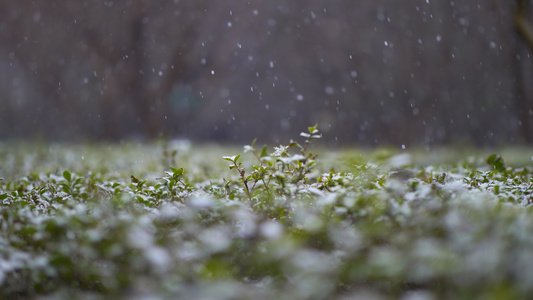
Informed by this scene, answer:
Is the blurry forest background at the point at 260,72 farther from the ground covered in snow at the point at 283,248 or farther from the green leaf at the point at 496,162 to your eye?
the ground covered in snow at the point at 283,248

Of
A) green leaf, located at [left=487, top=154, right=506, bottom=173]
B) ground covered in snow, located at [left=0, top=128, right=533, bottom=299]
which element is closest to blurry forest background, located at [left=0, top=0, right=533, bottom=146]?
green leaf, located at [left=487, top=154, right=506, bottom=173]

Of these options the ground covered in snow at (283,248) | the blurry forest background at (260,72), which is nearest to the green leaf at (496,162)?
the ground covered in snow at (283,248)

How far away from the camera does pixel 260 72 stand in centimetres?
1123

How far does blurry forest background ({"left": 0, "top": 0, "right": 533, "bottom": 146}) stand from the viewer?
1046cm

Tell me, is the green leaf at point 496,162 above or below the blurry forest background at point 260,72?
below

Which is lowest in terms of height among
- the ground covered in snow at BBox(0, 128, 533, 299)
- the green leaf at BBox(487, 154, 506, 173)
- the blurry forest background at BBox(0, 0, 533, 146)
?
the ground covered in snow at BBox(0, 128, 533, 299)

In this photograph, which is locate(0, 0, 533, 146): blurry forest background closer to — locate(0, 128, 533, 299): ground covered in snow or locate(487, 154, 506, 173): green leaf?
locate(487, 154, 506, 173): green leaf

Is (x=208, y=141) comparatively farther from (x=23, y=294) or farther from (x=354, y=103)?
(x=23, y=294)

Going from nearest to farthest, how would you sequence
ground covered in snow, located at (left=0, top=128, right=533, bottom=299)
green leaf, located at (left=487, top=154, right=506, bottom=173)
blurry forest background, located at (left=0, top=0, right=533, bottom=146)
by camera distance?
ground covered in snow, located at (left=0, top=128, right=533, bottom=299), green leaf, located at (left=487, top=154, right=506, bottom=173), blurry forest background, located at (left=0, top=0, right=533, bottom=146)

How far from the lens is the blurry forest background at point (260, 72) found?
1046 centimetres

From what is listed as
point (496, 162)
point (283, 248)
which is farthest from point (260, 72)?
point (283, 248)

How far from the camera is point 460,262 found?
1258 millimetres

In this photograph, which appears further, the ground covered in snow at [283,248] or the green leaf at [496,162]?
the green leaf at [496,162]

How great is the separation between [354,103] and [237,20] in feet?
11.5
